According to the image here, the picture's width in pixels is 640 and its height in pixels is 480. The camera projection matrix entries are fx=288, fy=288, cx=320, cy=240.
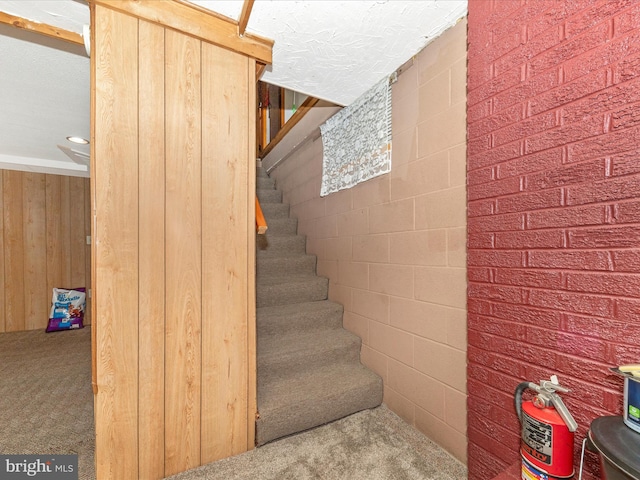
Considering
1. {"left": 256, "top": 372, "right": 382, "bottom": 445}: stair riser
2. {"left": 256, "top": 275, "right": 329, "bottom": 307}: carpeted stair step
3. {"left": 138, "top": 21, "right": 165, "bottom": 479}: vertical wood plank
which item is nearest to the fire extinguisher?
{"left": 256, "top": 372, "right": 382, "bottom": 445}: stair riser

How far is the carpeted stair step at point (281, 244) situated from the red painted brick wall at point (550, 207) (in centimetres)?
200

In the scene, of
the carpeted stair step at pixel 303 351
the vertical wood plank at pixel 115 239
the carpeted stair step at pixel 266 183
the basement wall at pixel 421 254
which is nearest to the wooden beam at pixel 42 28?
the vertical wood plank at pixel 115 239

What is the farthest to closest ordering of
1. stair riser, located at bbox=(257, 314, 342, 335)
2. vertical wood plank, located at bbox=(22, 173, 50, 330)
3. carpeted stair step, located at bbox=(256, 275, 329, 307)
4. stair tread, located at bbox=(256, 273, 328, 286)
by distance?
vertical wood plank, located at bbox=(22, 173, 50, 330), stair tread, located at bbox=(256, 273, 328, 286), carpeted stair step, located at bbox=(256, 275, 329, 307), stair riser, located at bbox=(257, 314, 342, 335)

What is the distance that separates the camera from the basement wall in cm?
146

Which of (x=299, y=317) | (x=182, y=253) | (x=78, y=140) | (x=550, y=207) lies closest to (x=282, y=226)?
(x=299, y=317)

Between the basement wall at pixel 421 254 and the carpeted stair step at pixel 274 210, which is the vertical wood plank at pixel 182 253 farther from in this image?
the carpeted stair step at pixel 274 210

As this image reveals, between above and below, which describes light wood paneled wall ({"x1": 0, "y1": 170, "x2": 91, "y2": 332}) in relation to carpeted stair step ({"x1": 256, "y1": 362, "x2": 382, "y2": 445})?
above

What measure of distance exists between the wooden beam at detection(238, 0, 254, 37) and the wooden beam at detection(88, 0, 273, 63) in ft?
0.11

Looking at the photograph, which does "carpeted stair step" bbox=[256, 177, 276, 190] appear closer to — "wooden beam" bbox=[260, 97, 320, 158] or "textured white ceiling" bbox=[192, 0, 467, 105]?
"wooden beam" bbox=[260, 97, 320, 158]

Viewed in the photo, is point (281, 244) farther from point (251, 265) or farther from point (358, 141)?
point (251, 265)

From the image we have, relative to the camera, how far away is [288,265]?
284 cm

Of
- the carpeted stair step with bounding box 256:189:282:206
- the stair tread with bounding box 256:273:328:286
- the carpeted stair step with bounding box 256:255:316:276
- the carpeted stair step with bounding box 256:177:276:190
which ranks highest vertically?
the carpeted stair step with bounding box 256:177:276:190

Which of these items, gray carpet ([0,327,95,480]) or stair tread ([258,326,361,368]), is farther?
stair tread ([258,326,361,368])

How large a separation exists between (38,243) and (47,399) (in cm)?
286
